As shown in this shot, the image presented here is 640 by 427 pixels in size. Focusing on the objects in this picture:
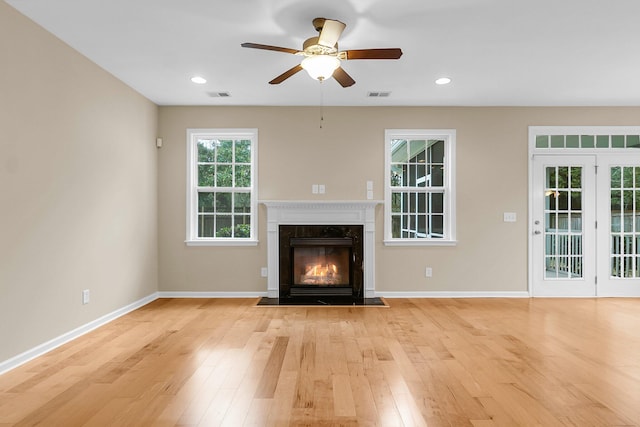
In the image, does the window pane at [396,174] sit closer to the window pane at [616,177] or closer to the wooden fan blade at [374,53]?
the wooden fan blade at [374,53]

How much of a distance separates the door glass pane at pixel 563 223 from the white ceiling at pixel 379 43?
1.08 m

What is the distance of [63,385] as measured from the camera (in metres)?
2.46

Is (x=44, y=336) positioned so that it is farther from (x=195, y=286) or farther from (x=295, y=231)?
(x=295, y=231)

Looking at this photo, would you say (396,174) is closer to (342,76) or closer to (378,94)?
(378,94)

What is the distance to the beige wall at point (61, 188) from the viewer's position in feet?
9.12

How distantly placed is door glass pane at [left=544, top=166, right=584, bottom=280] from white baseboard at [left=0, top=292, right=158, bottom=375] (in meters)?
5.40

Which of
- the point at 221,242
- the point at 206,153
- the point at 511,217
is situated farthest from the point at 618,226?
the point at 206,153

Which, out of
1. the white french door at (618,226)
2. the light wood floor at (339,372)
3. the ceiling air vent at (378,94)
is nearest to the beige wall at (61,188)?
the light wood floor at (339,372)

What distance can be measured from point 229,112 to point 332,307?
116 inches

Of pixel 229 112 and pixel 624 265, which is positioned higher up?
pixel 229 112

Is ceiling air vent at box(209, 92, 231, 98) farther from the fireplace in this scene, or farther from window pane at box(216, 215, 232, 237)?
the fireplace

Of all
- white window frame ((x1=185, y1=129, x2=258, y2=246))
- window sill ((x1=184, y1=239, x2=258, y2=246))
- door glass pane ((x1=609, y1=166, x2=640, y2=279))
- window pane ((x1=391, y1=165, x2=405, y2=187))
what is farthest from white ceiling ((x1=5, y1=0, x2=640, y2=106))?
window sill ((x1=184, y1=239, x2=258, y2=246))

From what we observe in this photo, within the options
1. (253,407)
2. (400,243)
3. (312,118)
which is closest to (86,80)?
(312,118)

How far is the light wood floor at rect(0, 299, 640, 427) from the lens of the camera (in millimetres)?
2090
